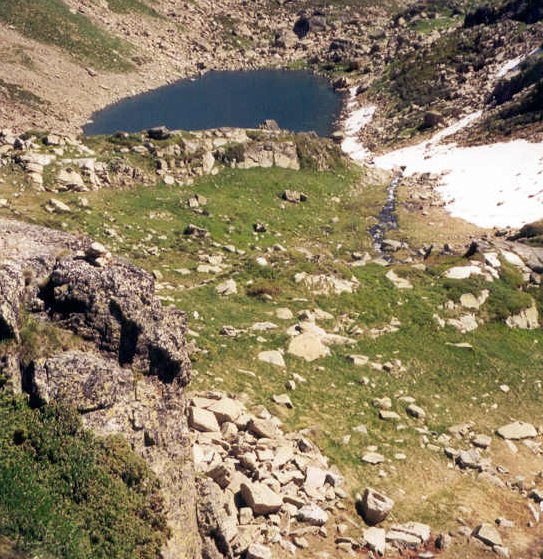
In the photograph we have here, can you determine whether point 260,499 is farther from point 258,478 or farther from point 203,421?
point 203,421

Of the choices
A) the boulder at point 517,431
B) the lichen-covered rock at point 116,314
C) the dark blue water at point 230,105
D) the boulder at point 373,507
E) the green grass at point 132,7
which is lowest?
the boulder at point 373,507

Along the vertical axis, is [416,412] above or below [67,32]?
below

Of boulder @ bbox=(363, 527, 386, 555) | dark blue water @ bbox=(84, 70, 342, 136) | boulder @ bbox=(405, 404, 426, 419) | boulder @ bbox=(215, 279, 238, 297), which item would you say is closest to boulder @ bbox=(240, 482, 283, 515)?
boulder @ bbox=(363, 527, 386, 555)

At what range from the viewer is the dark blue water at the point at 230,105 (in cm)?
10650

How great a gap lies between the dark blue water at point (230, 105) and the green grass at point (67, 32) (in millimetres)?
15112

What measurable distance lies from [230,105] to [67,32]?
4575 centimetres

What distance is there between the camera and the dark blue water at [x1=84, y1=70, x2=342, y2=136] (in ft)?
349

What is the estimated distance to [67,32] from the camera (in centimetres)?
13038

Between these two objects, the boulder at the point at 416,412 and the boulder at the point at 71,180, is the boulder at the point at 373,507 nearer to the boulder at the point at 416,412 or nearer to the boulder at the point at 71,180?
the boulder at the point at 416,412

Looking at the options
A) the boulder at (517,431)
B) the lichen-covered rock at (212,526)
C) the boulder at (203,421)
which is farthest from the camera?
the boulder at (517,431)

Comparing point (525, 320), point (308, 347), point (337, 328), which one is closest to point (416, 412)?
point (308, 347)

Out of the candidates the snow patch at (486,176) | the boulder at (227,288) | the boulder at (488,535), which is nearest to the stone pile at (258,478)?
the boulder at (488,535)

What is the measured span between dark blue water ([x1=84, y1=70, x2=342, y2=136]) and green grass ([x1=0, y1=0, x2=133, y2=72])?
15112 mm

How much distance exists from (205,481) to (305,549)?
3.81 meters
